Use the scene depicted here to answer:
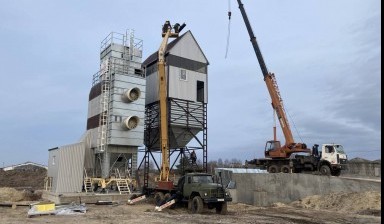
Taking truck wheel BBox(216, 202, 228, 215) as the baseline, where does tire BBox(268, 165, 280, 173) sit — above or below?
above

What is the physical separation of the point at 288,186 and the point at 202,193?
949 centimetres

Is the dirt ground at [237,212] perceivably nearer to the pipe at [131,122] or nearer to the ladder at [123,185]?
the ladder at [123,185]

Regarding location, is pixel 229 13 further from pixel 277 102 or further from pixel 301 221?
pixel 301 221

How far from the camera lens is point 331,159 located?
30.8 m

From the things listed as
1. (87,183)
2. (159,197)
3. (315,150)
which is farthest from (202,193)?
(315,150)

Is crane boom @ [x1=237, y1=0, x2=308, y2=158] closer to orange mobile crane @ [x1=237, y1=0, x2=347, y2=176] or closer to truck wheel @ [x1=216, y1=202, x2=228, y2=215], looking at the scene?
orange mobile crane @ [x1=237, y1=0, x2=347, y2=176]

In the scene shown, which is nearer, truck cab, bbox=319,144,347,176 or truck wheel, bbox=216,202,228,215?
truck wheel, bbox=216,202,228,215

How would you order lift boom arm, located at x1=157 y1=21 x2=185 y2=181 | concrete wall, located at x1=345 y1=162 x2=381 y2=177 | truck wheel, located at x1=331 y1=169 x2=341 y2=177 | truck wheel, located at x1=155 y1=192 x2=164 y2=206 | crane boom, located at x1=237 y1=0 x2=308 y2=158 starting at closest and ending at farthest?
truck wheel, located at x1=155 y1=192 x2=164 y2=206
lift boom arm, located at x1=157 y1=21 x2=185 y2=181
truck wheel, located at x1=331 y1=169 x2=341 y2=177
crane boom, located at x1=237 y1=0 x2=308 y2=158
concrete wall, located at x1=345 y1=162 x2=381 y2=177

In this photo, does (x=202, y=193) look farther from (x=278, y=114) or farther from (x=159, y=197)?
(x=278, y=114)

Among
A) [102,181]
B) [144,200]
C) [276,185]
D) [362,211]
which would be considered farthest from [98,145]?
[362,211]

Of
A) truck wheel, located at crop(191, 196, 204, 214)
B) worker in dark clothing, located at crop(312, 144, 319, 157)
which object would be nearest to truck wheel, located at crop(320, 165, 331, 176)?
worker in dark clothing, located at crop(312, 144, 319, 157)

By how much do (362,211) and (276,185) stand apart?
668cm

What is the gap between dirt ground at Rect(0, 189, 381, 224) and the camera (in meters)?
17.6

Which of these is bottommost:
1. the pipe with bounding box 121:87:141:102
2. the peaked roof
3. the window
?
the pipe with bounding box 121:87:141:102
